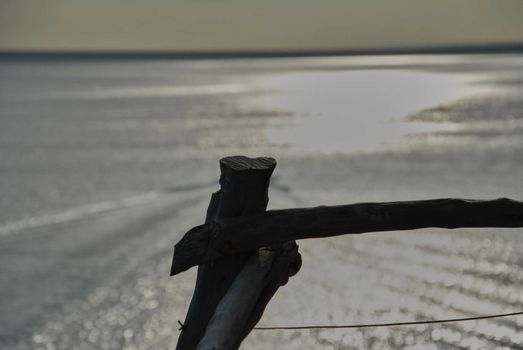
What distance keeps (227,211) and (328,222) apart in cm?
40

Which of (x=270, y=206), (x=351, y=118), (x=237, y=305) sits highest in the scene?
(x=237, y=305)

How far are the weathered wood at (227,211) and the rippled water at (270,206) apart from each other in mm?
2921

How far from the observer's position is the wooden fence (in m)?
3.56

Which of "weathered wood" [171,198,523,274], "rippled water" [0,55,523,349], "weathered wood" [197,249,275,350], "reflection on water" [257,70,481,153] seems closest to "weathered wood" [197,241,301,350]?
"weathered wood" [197,249,275,350]

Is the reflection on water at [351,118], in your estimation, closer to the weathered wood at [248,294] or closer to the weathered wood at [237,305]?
the weathered wood at [248,294]

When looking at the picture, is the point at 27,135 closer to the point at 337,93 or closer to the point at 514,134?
the point at 514,134

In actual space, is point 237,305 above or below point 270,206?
above

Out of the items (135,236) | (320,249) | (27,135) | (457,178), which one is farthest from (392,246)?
(27,135)

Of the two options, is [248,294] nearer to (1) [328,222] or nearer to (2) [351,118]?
(1) [328,222]

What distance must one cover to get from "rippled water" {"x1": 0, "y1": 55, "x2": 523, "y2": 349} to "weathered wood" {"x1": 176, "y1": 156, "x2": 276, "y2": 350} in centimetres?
292

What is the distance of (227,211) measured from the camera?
3.65 meters

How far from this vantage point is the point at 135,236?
10492 mm

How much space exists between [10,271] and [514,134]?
52.8 feet

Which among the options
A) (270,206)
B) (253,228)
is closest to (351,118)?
(270,206)
